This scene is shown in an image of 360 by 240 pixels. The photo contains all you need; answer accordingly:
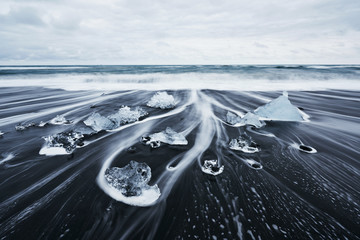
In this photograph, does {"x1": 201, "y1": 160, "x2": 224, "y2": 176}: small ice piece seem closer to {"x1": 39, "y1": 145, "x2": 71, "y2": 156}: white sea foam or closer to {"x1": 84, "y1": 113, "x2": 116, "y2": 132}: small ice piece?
{"x1": 39, "y1": 145, "x2": 71, "y2": 156}: white sea foam

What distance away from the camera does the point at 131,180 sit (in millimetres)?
1989

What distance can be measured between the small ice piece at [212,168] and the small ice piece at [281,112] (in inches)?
112

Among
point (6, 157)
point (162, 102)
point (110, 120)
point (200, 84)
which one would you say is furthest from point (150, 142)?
point (200, 84)

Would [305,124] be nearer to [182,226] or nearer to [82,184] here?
[182,226]

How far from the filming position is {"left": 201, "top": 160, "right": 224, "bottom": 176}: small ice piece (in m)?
2.39

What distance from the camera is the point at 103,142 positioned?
330cm

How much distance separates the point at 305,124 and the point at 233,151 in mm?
2661

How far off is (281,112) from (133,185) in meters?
4.31

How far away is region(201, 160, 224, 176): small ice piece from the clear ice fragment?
76 cm

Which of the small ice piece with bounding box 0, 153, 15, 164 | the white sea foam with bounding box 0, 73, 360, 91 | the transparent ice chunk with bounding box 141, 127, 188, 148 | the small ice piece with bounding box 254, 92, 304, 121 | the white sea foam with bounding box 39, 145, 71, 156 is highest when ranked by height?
the small ice piece with bounding box 254, 92, 304, 121

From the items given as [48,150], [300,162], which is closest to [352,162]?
[300,162]

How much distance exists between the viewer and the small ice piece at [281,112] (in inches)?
180

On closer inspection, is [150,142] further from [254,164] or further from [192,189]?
[254,164]

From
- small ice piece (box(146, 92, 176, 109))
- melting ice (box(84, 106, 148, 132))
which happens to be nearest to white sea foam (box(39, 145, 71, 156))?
melting ice (box(84, 106, 148, 132))
